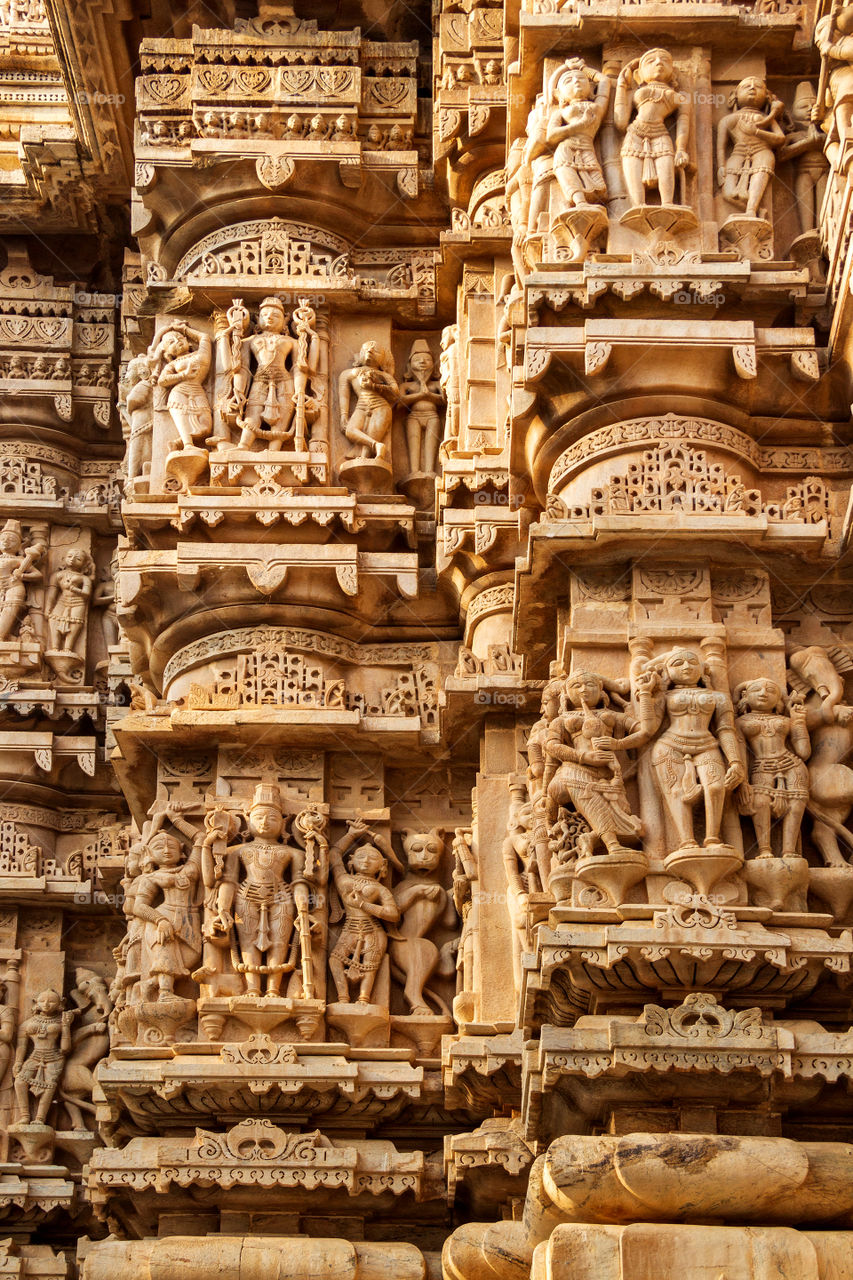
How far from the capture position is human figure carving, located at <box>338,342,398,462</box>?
56.1ft

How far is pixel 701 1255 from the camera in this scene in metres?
9.03

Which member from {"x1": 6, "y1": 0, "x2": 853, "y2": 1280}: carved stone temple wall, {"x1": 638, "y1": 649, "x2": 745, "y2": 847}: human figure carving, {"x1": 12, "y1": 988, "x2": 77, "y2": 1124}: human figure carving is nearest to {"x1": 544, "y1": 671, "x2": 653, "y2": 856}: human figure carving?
{"x1": 6, "y1": 0, "x2": 853, "y2": 1280}: carved stone temple wall

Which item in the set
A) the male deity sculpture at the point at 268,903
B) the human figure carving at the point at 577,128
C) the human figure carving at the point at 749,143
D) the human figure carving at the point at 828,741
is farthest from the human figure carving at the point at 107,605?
the human figure carving at the point at 828,741

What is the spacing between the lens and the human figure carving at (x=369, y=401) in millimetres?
17109

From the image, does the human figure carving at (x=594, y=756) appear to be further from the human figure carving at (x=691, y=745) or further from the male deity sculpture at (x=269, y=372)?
the male deity sculpture at (x=269, y=372)

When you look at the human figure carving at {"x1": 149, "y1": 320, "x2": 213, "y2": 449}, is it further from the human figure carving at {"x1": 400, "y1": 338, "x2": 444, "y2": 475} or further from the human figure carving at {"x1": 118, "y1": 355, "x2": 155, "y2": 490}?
the human figure carving at {"x1": 400, "y1": 338, "x2": 444, "y2": 475}

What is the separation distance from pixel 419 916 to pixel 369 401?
4.41 metres

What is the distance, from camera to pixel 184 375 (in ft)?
56.2

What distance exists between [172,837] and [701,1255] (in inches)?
294

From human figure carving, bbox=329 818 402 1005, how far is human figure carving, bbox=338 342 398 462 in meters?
3.30

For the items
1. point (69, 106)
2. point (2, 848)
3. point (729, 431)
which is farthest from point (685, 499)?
point (69, 106)

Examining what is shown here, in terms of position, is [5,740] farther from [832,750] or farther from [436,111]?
[832,750]

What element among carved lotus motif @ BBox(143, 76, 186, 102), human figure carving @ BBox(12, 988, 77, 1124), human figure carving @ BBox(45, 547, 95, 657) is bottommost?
human figure carving @ BBox(12, 988, 77, 1124)

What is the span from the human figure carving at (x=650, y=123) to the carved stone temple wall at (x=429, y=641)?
4 cm
